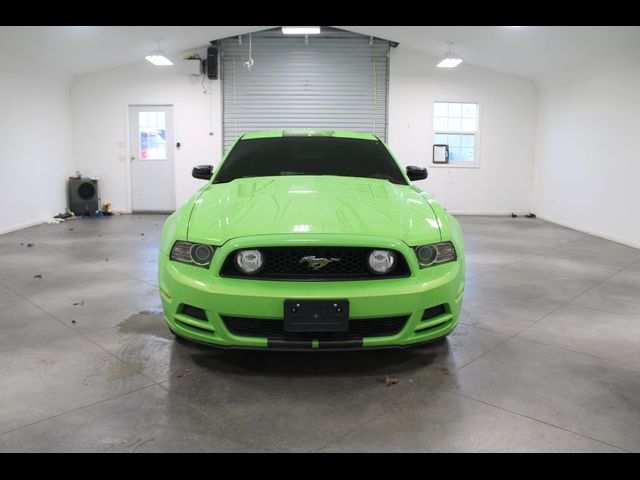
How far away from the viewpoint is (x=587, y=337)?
336 centimetres

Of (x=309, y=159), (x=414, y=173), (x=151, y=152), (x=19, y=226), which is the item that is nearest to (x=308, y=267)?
(x=309, y=159)

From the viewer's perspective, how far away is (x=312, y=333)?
2383mm

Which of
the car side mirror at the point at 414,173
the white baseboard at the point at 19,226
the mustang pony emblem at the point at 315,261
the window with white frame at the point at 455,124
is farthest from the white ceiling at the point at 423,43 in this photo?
the mustang pony emblem at the point at 315,261

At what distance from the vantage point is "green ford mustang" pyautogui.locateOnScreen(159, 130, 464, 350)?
2322 millimetres

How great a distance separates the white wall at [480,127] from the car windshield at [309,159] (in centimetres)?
743

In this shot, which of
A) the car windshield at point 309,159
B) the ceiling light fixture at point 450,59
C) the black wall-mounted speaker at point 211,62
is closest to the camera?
the car windshield at point 309,159

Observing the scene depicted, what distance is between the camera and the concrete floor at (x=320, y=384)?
2.08 m

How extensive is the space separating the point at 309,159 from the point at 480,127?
8.35 metres

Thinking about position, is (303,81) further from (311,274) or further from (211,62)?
(311,274)

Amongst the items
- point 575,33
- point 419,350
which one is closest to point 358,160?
point 419,350

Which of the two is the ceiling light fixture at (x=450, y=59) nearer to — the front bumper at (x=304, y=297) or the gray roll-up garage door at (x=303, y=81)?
the gray roll-up garage door at (x=303, y=81)
